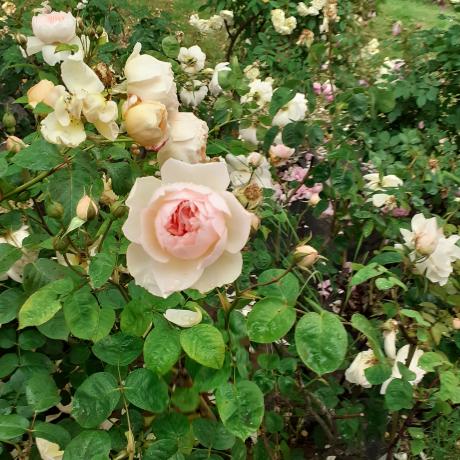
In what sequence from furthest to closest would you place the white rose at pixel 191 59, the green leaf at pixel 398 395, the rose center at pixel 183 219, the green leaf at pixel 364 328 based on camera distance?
the white rose at pixel 191 59, the green leaf at pixel 398 395, the green leaf at pixel 364 328, the rose center at pixel 183 219

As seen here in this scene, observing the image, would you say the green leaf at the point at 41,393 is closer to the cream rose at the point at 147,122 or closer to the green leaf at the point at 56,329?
the green leaf at the point at 56,329

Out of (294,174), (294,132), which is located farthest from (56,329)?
(294,174)

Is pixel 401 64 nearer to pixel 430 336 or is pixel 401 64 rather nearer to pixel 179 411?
pixel 430 336

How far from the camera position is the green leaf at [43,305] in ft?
2.49

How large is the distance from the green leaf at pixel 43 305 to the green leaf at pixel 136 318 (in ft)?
0.26

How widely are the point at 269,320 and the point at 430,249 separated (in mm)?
378

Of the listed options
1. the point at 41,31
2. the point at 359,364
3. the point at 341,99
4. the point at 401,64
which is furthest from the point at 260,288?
the point at 401,64

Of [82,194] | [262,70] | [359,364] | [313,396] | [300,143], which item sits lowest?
[262,70]

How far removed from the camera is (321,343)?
0.72 m

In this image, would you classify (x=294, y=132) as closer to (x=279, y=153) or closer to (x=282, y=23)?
(x=279, y=153)

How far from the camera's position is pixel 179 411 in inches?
34.2

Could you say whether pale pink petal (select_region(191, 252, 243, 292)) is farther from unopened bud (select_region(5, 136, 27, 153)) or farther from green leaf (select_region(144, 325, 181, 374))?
unopened bud (select_region(5, 136, 27, 153))

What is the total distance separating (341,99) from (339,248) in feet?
1.13

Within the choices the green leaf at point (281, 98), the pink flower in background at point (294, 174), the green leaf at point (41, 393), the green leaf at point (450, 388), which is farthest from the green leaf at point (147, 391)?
the pink flower in background at point (294, 174)
